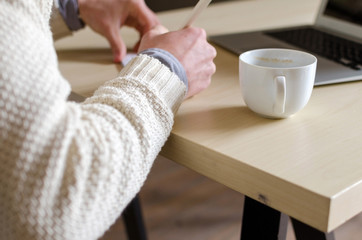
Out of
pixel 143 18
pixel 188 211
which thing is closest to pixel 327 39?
pixel 143 18

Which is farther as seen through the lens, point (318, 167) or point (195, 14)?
point (195, 14)

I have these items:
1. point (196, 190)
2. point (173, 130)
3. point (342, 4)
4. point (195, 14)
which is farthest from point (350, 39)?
point (196, 190)

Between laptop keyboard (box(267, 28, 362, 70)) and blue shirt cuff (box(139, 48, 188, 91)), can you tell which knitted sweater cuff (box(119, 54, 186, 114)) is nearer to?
blue shirt cuff (box(139, 48, 188, 91))

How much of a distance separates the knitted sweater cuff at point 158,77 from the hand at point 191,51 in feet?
0.16

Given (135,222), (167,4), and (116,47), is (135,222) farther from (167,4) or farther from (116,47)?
(167,4)

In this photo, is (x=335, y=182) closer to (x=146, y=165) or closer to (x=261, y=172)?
(x=261, y=172)

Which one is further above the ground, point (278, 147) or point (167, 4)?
point (278, 147)

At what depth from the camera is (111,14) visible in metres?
0.92

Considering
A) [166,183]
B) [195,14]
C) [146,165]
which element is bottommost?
[166,183]

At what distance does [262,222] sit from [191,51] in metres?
0.26

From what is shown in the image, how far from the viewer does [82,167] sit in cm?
46

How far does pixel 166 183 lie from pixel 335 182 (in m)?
1.30

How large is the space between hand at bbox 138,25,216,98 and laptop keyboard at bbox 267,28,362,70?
25 centimetres

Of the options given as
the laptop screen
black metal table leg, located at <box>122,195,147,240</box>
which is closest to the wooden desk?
the laptop screen
